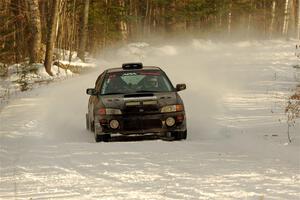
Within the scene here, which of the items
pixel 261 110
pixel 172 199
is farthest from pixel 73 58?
pixel 172 199

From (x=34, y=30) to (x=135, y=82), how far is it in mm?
14506

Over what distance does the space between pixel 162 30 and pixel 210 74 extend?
3402cm

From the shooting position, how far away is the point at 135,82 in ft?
38.9

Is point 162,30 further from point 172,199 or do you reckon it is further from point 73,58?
point 172,199

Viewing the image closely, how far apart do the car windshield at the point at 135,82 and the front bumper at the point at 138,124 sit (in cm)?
102

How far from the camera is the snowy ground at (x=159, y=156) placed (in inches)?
255

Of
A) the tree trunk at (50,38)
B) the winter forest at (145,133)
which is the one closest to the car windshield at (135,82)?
the winter forest at (145,133)

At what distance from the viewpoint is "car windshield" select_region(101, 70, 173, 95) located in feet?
38.2

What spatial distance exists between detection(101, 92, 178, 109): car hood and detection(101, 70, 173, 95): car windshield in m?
0.54

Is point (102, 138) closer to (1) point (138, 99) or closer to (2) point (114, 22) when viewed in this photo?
(1) point (138, 99)

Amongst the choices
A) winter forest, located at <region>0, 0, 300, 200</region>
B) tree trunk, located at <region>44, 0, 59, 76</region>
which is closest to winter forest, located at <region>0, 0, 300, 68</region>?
tree trunk, located at <region>44, 0, 59, 76</region>

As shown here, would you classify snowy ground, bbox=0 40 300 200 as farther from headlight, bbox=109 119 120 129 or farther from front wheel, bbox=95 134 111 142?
headlight, bbox=109 119 120 129

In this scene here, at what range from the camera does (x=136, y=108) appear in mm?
10633

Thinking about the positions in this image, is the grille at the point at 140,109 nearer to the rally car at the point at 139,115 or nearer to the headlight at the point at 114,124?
the rally car at the point at 139,115
